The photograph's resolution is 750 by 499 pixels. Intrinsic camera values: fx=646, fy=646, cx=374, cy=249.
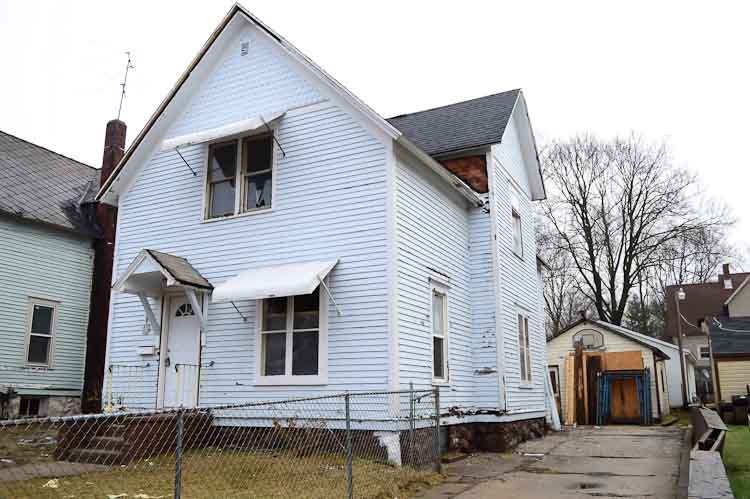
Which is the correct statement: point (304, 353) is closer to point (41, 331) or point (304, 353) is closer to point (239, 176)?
point (239, 176)

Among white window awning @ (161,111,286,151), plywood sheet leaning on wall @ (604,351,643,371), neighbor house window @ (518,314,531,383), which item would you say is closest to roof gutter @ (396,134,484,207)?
white window awning @ (161,111,286,151)

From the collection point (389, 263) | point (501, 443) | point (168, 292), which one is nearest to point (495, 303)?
point (501, 443)

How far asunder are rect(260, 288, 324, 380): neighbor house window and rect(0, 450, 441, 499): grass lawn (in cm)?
141

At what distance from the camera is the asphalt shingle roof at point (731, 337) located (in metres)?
26.1

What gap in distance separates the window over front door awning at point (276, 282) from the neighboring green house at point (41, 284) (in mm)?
7949

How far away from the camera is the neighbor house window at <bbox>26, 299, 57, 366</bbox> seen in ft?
Answer: 52.6

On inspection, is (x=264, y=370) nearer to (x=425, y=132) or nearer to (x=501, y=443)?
(x=501, y=443)

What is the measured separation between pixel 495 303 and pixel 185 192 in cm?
632

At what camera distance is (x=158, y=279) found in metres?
11.4

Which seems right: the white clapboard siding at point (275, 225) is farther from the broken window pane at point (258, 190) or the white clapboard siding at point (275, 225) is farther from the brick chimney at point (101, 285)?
the brick chimney at point (101, 285)

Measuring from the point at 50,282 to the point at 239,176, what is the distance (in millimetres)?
8022

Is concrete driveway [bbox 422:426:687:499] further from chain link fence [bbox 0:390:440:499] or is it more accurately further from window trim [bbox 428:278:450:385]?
window trim [bbox 428:278:450:385]

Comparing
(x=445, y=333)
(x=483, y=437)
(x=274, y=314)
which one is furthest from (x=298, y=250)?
(x=483, y=437)

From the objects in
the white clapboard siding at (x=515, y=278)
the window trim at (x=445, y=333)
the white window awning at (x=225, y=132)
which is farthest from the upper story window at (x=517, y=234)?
the white window awning at (x=225, y=132)
